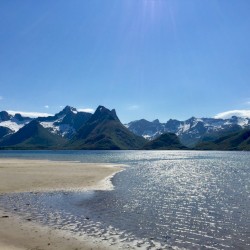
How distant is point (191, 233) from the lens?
92.8 feet

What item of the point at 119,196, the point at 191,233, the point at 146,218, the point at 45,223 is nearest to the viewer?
the point at 191,233

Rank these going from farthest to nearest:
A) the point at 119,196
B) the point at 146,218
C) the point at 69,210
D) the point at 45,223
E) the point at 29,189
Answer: the point at 29,189 < the point at 119,196 < the point at 69,210 < the point at 146,218 < the point at 45,223

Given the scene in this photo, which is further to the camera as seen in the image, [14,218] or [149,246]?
[14,218]

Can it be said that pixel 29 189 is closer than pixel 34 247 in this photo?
No

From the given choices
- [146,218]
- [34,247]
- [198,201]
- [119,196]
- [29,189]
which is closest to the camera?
[34,247]

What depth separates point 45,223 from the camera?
30891mm

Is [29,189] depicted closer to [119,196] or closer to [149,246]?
[119,196]

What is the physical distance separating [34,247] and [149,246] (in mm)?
8387

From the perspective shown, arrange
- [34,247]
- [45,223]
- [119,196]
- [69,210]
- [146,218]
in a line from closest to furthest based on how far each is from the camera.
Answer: [34,247]
[45,223]
[146,218]
[69,210]
[119,196]

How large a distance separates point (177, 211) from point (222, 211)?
5466 mm

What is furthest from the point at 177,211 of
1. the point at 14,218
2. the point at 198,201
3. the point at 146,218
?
the point at 14,218

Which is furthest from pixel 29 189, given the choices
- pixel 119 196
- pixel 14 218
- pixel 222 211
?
pixel 222 211

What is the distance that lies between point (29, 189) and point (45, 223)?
951 inches

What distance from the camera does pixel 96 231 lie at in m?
28.3
